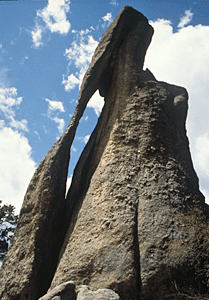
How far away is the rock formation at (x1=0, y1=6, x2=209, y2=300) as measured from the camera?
144 inches

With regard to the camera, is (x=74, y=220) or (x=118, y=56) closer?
(x=74, y=220)

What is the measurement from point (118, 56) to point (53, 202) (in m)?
4.04

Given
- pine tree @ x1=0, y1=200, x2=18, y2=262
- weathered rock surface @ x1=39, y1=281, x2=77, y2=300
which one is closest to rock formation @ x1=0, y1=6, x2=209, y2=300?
weathered rock surface @ x1=39, y1=281, x2=77, y2=300

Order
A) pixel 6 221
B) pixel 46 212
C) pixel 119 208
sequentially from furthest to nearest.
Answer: pixel 6 221, pixel 46 212, pixel 119 208

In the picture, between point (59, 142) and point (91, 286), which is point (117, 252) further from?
point (59, 142)

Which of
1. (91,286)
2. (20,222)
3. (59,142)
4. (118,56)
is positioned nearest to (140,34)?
(118,56)

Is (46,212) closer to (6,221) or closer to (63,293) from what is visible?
(63,293)

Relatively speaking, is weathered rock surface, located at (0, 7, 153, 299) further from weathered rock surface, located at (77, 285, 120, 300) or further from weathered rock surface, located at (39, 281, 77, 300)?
weathered rock surface, located at (77, 285, 120, 300)

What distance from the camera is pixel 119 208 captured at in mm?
4258

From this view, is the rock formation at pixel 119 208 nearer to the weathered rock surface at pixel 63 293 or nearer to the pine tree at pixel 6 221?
the weathered rock surface at pixel 63 293

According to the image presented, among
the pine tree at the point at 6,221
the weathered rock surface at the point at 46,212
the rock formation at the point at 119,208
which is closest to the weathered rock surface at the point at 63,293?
the rock formation at the point at 119,208

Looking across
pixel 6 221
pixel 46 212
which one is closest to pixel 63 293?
pixel 46 212

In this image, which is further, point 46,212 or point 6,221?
point 6,221

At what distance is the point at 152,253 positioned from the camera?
3742 millimetres
